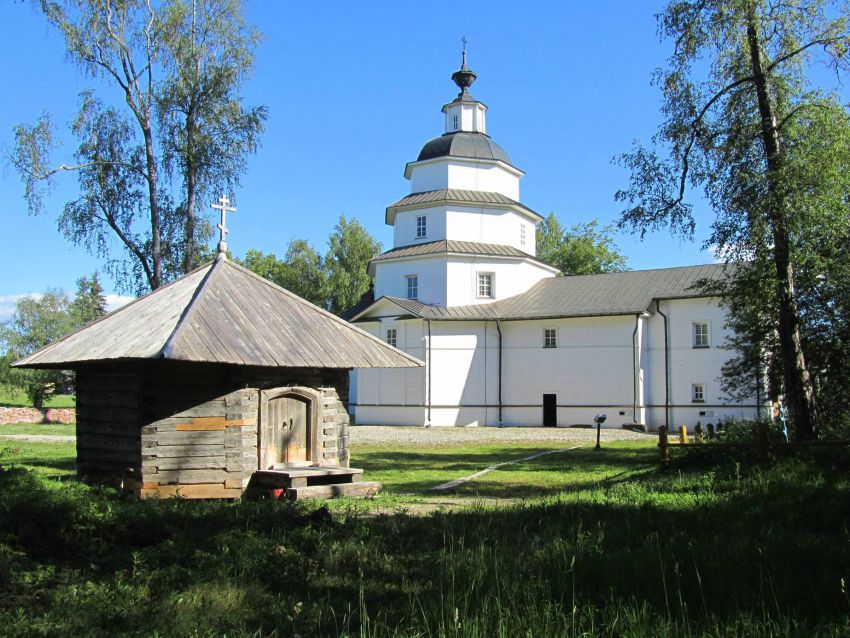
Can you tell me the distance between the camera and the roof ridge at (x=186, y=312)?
1135 cm

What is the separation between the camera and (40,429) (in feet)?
113

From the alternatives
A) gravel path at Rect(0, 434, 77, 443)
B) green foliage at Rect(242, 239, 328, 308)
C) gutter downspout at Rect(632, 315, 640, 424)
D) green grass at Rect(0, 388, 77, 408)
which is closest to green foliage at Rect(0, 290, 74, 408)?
green grass at Rect(0, 388, 77, 408)

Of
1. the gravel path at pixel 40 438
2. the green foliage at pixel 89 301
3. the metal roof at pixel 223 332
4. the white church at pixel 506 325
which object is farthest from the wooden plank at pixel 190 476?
the green foliage at pixel 89 301

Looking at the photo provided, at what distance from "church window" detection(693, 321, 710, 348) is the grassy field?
23.5m

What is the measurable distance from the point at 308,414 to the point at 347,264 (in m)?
48.5

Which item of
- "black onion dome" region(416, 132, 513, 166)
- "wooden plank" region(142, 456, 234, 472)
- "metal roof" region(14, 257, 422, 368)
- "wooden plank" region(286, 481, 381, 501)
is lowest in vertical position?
"wooden plank" region(286, 481, 381, 501)

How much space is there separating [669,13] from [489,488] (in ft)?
35.6

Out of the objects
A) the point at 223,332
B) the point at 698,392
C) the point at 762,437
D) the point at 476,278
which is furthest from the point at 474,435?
the point at 223,332

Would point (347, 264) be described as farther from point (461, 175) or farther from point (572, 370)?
point (572, 370)

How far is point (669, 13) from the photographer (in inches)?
655

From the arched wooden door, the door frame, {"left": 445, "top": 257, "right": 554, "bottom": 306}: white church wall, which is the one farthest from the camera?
{"left": 445, "top": 257, "right": 554, "bottom": 306}: white church wall

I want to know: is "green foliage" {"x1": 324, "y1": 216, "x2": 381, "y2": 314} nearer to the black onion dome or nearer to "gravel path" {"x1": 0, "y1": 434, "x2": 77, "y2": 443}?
the black onion dome

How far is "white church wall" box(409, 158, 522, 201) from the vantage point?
128 ft

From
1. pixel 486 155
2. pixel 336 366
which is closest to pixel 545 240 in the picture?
pixel 486 155
